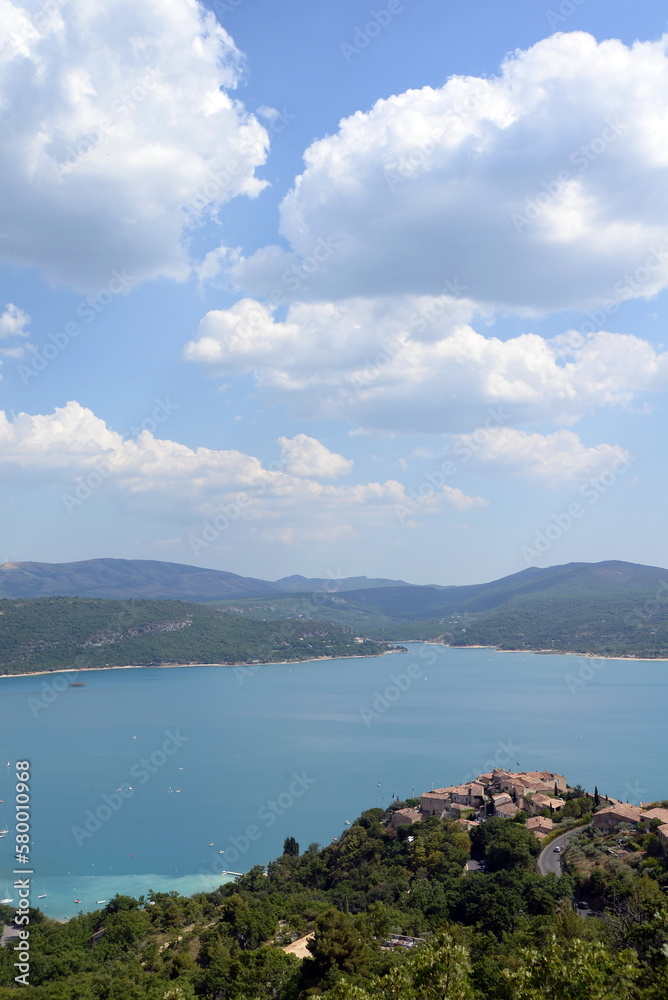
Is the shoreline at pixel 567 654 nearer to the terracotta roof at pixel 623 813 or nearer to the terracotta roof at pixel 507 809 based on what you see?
the terracotta roof at pixel 507 809

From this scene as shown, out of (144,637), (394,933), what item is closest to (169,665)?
(144,637)

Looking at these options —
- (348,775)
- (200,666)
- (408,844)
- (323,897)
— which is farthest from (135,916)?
(200,666)

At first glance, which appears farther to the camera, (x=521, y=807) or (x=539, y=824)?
(x=521, y=807)

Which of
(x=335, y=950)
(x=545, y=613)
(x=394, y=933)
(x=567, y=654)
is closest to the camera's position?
(x=335, y=950)

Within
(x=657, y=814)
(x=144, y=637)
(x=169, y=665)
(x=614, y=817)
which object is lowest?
(x=169, y=665)

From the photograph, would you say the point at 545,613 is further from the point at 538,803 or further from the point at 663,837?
the point at 663,837

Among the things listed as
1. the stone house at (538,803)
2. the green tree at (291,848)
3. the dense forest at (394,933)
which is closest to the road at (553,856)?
the dense forest at (394,933)

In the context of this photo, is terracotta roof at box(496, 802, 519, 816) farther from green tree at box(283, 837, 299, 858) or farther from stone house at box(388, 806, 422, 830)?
green tree at box(283, 837, 299, 858)
